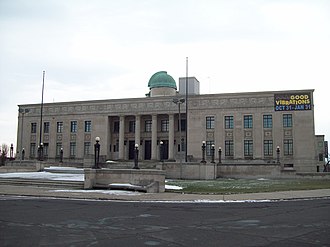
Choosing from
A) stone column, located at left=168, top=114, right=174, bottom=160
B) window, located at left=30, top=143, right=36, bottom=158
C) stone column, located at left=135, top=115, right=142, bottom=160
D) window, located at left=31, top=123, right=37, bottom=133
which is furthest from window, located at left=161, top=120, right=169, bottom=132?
window, located at left=30, top=143, right=36, bottom=158

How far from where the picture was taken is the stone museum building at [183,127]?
60.6 metres

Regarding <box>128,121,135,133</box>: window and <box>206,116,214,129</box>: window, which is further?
<box>128,121,135,133</box>: window

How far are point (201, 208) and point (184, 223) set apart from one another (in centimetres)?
428

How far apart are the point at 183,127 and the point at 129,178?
43555 mm

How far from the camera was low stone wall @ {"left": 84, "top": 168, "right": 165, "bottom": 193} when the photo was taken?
24.5m

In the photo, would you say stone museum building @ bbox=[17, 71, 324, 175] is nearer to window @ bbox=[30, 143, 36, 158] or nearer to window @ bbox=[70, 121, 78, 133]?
window @ bbox=[70, 121, 78, 133]

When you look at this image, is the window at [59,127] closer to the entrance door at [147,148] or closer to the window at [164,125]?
the entrance door at [147,148]

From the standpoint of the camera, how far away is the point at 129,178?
25.9m

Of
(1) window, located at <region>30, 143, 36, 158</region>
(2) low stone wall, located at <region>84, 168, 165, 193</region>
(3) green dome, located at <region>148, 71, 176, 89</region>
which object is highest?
(3) green dome, located at <region>148, 71, 176, 89</region>

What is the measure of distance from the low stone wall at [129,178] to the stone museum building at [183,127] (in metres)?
27.8

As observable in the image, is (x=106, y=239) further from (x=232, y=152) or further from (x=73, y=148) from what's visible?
(x=73, y=148)

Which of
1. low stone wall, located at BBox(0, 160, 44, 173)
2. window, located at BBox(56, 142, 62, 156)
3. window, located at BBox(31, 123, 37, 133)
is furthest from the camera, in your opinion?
window, located at BBox(31, 123, 37, 133)

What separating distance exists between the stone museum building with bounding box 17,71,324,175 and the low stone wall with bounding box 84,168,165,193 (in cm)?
2778

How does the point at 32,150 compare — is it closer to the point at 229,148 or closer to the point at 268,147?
the point at 229,148
